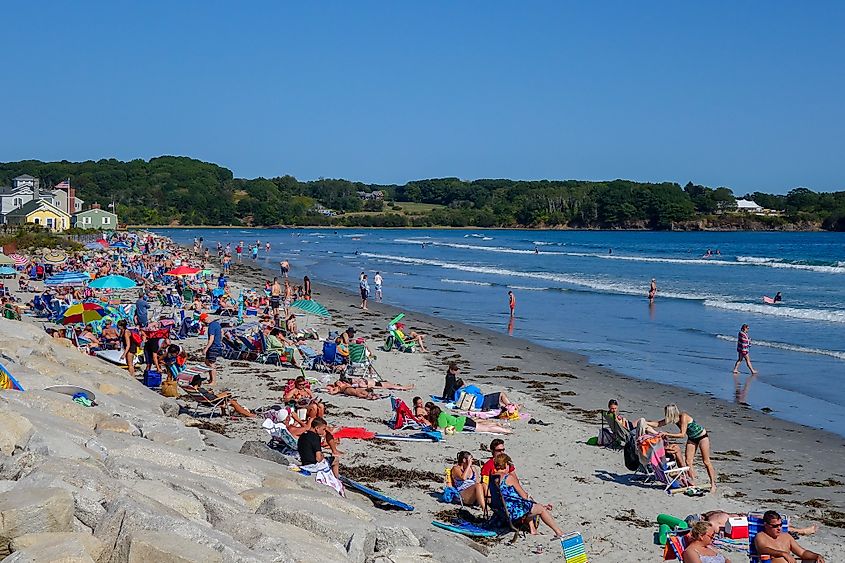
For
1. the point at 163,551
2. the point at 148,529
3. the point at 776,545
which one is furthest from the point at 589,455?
the point at 163,551

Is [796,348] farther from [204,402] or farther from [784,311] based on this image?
[204,402]

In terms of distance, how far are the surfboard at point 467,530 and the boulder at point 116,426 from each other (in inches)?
123

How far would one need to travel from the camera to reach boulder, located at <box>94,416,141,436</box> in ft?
28.5

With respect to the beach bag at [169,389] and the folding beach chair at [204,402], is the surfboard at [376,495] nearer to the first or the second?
the folding beach chair at [204,402]

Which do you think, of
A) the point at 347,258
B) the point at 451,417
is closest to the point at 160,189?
the point at 347,258

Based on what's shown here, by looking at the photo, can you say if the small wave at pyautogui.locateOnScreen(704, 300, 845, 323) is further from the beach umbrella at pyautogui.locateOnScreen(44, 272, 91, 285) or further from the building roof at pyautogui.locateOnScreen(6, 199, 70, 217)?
the building roof at pyautogui.locateOnScreen(6, 199, 70, 217)

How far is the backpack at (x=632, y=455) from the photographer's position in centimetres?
1094

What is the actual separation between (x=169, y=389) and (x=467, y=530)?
22.0ft

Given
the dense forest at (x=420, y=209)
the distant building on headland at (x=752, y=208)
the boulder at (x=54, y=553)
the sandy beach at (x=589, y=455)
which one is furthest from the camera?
the distant building on headland at (x=752, y=208)

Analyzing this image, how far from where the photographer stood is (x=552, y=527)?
8656 millimetres

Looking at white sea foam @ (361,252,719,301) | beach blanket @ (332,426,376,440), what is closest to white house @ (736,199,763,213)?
white sea foam @ (361,252,719,301)

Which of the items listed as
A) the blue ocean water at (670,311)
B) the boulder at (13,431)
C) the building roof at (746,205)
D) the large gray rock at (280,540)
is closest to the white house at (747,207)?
the building roof at (746,205)

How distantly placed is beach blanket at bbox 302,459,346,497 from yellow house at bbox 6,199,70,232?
6798cm

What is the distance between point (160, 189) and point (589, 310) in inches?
5850
